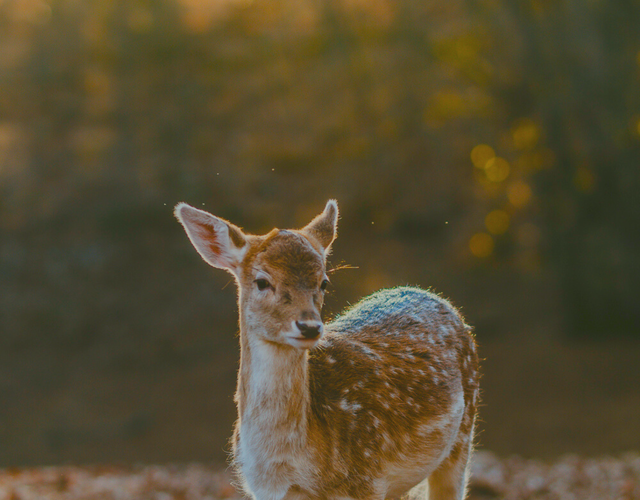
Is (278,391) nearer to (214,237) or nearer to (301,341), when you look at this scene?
(301,341)

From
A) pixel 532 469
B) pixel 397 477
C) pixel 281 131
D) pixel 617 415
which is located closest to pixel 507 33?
pixel 281 131

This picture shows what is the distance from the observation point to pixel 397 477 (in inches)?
160

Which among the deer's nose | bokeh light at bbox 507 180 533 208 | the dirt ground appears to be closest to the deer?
the deer's nose

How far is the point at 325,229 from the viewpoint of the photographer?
4.39m

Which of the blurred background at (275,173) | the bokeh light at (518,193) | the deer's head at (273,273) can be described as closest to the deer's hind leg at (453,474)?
the deer's head at (273,273)

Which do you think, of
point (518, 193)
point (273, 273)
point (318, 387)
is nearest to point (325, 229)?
point (273, 273)

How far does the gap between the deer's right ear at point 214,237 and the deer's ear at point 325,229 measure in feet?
1.55

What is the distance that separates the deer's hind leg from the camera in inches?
183

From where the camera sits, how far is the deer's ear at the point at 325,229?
432cm

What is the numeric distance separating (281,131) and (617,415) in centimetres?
880

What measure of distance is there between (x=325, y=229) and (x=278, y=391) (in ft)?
3.56

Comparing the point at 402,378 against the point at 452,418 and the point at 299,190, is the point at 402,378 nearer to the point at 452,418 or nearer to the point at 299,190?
the point at 452,418

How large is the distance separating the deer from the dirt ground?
9.27ft

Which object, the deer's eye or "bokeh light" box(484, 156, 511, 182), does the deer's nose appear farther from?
"bokeh light" box(484, 156, 511, 182)
